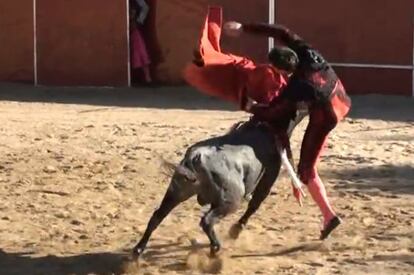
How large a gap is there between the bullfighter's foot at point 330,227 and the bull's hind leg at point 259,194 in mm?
425

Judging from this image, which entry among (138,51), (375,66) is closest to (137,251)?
(375,66)

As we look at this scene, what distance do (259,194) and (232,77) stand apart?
0.76 meters

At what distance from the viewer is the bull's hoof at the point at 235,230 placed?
7551 mm

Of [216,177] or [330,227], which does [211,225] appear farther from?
[330,227]

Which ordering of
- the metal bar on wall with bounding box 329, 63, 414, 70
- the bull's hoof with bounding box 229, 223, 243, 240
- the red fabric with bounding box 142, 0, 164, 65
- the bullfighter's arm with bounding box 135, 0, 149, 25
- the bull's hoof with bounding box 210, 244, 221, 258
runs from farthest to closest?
the red fabric with bounding box 142, 0, 164, 65, the bullfighter's arm with bounding box 135, 0, 149, 25, the metal bar on wall with bounding box 329, 63, 414, 70, the bull's hoof with bounding box 229, 223, 243, 240, the bull's hoof with bounding box 210, 244, 221, 258

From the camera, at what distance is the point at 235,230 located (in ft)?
24.8

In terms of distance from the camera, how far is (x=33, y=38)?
17.0m

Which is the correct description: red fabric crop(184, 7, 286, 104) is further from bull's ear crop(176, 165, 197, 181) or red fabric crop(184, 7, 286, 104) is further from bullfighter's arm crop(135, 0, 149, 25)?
bullfighter's arm crop(135, 0, 149, 25)

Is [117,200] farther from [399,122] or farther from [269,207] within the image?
[399,122]

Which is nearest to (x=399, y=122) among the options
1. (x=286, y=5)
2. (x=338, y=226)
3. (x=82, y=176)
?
(x=286, y=5)

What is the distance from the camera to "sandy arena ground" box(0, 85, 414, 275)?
718cm

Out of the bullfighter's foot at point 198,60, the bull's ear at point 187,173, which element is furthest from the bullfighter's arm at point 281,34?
the bull's ear at point 187,173

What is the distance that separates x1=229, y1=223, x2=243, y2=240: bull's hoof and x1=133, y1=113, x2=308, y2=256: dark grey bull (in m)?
0.45

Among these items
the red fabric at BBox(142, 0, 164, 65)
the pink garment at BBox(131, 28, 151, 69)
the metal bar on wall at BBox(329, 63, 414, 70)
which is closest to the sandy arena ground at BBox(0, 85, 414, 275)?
the metal bar on wall at BBox(329, 63, 414, 70)
